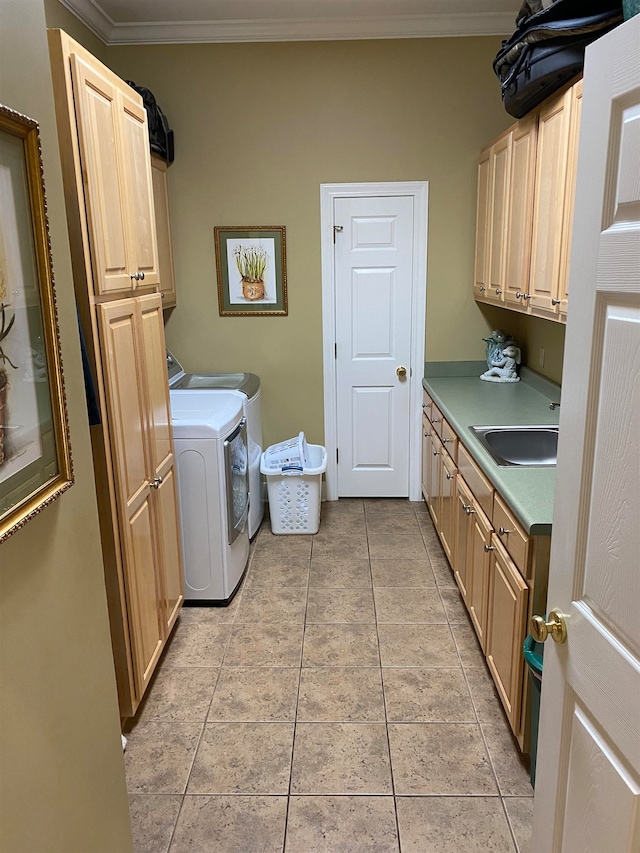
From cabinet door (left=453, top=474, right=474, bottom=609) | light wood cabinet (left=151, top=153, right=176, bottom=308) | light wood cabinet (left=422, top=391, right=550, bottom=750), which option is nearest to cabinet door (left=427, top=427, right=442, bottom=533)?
light wood cabinet (left=422, top=391, right=550, bottom=750)

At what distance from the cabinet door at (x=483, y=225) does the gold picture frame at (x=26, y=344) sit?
9.83 feet

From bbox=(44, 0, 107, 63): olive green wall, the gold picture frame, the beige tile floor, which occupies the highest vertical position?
bbox=(44, 0, 107, 63): olive green wall

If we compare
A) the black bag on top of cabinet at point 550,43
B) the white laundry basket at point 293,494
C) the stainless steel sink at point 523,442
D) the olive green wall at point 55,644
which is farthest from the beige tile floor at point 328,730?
the black bag on top of cabinet at point 550,43

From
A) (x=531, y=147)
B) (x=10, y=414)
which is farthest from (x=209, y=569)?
(x=531, y=147)

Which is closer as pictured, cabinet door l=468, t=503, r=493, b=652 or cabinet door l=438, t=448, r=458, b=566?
cabinet door l=468, t=503, r=493, b=652

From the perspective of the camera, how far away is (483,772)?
6.79 ft

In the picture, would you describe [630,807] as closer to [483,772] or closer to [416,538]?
[483,772]

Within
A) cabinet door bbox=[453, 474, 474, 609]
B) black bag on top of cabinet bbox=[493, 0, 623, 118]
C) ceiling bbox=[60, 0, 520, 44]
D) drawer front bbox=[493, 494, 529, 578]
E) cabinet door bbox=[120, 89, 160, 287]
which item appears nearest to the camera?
drawer front bbox=[493, 494, 529, 578]

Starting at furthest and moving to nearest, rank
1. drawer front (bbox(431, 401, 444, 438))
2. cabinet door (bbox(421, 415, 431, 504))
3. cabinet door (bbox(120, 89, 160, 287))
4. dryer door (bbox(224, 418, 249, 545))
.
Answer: cabinet door (bbox(421, 415, 431, 504)) → drawer front (bbox(431, 401, 444, 438)) → dryer door (bbox(224, 418, 249, 545)) → cabinet door (bbox(120, 89, 160, 287))

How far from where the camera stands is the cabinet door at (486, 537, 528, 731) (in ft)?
6.55

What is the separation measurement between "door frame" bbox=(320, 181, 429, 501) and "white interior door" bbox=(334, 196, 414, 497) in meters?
0.03

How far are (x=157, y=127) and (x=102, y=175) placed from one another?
5.99ft

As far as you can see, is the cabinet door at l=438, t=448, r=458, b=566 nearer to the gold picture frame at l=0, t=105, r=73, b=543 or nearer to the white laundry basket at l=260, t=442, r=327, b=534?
the white laundry basket at l=260, t=442, r=327, b=534

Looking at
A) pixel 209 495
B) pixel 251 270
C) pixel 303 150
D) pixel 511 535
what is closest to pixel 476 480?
pixel 511 535
